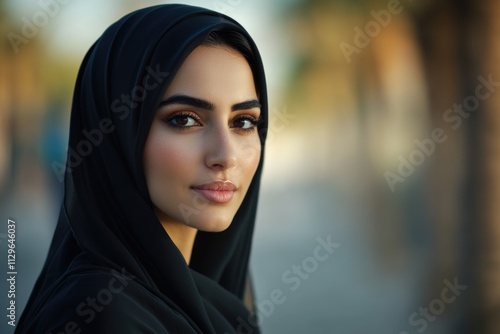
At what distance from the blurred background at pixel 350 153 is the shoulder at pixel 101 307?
7.10 ft

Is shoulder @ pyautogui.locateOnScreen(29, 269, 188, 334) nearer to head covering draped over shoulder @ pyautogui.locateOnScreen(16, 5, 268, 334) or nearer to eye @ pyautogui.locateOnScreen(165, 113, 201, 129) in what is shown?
head covering draped over shoulder @ pyautogui.locateOnScreen(16, 5, 268, 334)

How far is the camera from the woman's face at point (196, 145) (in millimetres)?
1104

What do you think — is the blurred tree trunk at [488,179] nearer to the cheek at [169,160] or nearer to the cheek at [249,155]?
the cheek at [249,155]

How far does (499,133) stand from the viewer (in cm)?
313

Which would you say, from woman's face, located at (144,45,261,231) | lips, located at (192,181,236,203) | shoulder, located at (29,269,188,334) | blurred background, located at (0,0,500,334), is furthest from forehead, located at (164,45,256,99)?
blurred background, located at (0,0,500,334)

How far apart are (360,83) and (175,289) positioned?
→ 3508mm

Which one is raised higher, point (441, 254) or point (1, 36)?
point (1, 36)

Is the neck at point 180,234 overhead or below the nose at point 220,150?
below

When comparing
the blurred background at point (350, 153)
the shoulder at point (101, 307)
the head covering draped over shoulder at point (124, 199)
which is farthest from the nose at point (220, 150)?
the blurred background at point (350, 153)

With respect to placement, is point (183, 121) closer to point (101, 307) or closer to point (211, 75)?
point (211, 75)

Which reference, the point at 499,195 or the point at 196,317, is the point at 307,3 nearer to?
the point at 499,195

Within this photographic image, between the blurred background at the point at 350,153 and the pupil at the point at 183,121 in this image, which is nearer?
the pupil at the point at 183,121

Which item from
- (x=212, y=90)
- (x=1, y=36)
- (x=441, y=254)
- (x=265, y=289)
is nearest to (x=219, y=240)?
(x=212, y=90)

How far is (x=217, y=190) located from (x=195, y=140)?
3.6 inches
